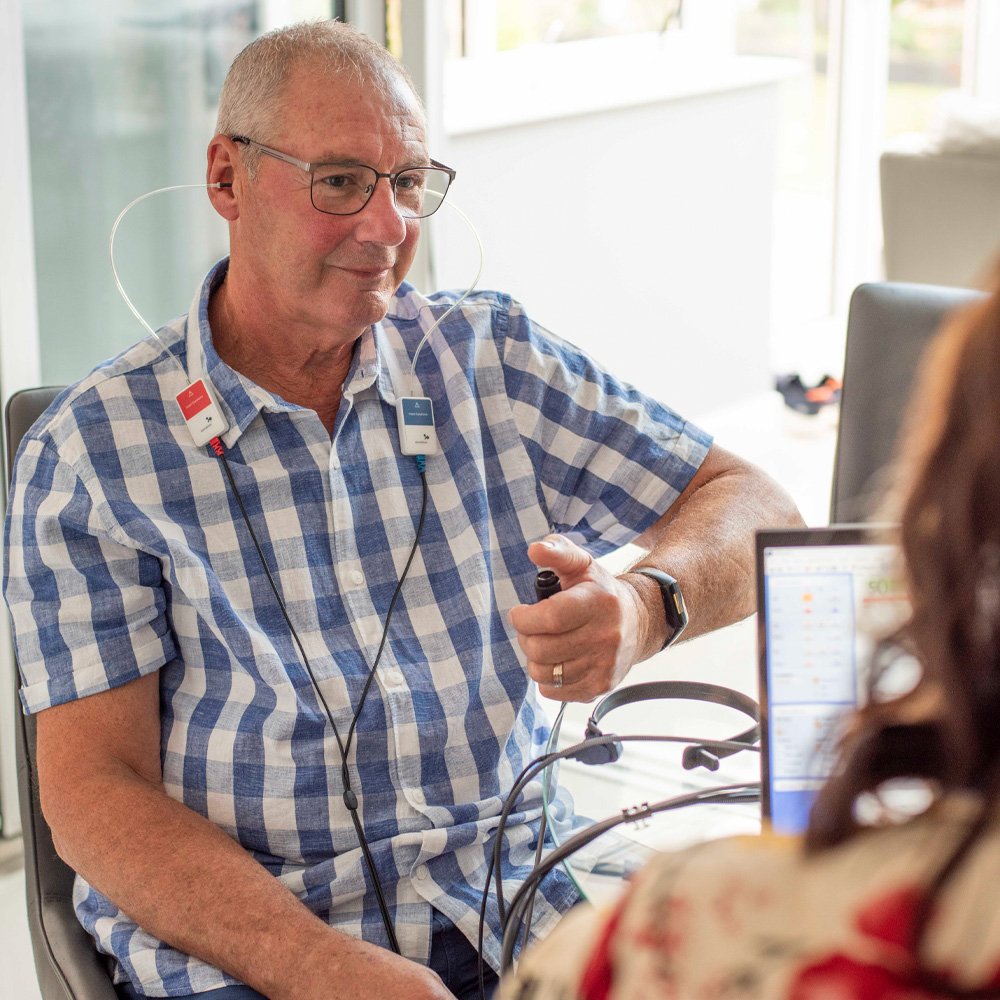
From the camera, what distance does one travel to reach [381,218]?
1.48 m

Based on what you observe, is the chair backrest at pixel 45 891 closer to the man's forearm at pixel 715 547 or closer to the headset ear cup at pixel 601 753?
the headset ear cup at pixel 601 753

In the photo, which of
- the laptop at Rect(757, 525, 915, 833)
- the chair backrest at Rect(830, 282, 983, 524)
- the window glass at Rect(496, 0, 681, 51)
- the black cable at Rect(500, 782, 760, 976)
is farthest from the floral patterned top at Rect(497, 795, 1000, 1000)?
the window glass at Rect(496, 0, 681, 51)

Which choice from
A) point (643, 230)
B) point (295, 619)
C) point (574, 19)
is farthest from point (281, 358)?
point (574, 19)

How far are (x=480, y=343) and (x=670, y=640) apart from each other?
0.43 m

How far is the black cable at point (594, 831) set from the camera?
1150 mm

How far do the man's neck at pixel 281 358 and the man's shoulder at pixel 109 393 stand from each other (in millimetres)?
78

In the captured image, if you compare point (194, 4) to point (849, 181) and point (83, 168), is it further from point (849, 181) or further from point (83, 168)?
point (849, 181)

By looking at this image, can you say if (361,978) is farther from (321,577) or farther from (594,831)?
(321,577)

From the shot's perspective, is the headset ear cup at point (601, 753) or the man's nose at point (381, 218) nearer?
the headset ear cup at point (601, 753)

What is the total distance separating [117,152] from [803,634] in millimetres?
1871

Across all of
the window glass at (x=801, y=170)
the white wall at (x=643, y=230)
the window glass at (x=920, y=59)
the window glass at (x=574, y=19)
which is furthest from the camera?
the window glass at (x=920, y=59)

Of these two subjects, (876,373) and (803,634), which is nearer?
(803,634)

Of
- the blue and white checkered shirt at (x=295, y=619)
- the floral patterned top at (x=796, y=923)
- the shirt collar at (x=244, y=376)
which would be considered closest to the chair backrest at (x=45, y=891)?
the blue and white checkered shirt at (x=295, y=619)

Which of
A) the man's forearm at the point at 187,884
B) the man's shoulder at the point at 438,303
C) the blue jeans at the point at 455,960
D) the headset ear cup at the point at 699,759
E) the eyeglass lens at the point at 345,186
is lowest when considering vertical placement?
the blue jeans at the point at 455,960
